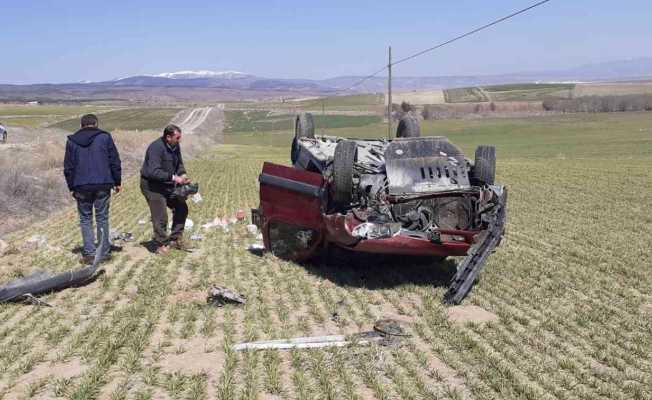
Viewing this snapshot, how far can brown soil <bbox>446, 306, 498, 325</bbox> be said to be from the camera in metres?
6.08

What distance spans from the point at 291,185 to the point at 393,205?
58.2 inches

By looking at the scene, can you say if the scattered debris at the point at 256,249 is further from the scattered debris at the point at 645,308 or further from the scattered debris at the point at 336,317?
the scattered debris at the point at 645,308

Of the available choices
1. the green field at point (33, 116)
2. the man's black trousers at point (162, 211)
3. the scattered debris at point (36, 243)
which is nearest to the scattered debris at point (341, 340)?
the man's black trousers at point (162, 211)

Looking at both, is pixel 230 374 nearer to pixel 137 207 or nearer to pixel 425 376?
pixel 425 376

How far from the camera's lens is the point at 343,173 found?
290 inches

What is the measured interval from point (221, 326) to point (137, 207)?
9.81 m

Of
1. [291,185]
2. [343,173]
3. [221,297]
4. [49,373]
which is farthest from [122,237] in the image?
[49,373]

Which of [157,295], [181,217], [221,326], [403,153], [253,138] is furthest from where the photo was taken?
[253,138]

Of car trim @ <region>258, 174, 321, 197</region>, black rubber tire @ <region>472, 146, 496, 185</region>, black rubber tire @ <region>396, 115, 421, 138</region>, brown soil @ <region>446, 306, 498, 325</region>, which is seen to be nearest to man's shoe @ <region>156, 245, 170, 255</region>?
car trim @ <region>258, 174, 321, 197</region>

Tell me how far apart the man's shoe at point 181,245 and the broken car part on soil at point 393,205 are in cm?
119

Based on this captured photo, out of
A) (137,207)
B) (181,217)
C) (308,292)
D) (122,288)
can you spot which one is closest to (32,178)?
(137,207)

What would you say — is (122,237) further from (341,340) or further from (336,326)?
(341,340)

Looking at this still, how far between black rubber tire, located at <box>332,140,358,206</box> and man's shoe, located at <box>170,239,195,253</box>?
8.90 feet

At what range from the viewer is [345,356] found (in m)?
5.03
